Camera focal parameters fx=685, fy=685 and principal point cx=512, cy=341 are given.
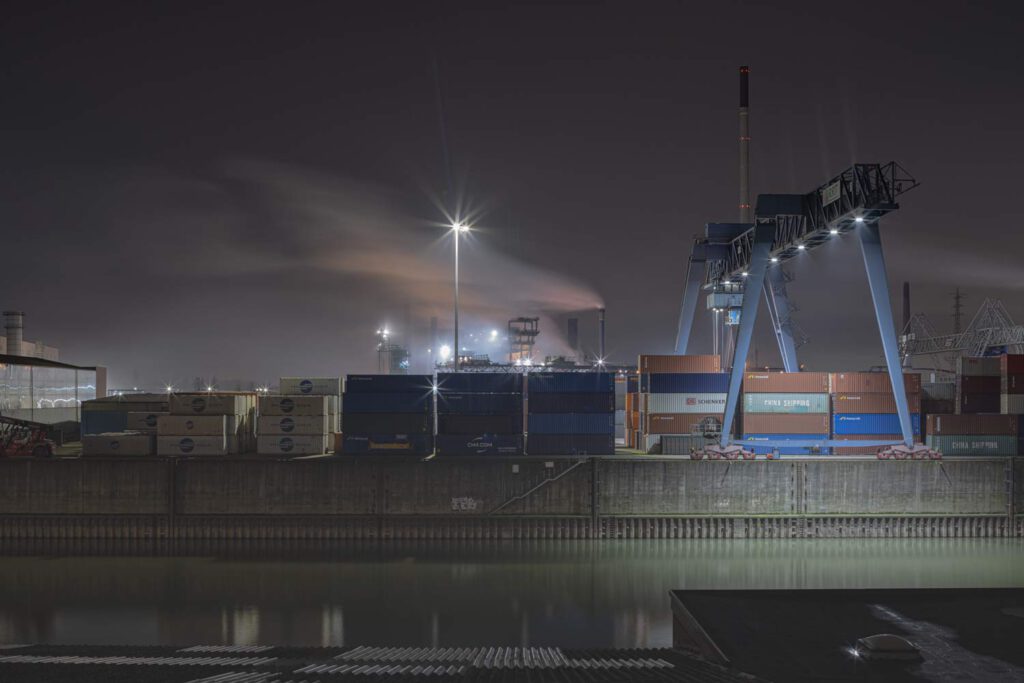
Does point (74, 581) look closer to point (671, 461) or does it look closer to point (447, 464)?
point (447, 464)

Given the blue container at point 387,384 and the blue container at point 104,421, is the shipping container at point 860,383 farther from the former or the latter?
the blue container at point 104,421

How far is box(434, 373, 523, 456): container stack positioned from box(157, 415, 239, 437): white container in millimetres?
11011

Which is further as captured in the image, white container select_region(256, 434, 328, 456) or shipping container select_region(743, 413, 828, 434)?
shipping container select_region(743, 413, 828, 434)

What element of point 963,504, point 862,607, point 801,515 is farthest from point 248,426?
point 963,504

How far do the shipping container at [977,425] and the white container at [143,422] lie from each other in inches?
1614

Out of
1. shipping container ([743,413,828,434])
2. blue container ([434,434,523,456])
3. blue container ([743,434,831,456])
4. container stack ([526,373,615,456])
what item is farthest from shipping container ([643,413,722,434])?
blue container ([434,434,523,456])

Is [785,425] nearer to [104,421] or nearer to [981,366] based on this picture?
[981,366]

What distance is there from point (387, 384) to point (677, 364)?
1668 centimetres

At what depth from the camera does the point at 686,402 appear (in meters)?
38.7

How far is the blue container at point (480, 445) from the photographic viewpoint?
34719 mm

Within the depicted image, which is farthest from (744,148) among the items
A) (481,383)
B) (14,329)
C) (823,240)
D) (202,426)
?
(14,329)

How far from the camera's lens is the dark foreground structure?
32.9m

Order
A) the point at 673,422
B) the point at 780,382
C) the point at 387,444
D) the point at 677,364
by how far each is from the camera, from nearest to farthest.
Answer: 1. the point at 387,444
2. the point at 780,382
3. the point at 673,422
4. the point at 677,364

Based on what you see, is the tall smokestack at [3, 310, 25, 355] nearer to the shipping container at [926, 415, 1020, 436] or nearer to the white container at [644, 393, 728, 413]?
the white container at [644, 393, 728, 413]
